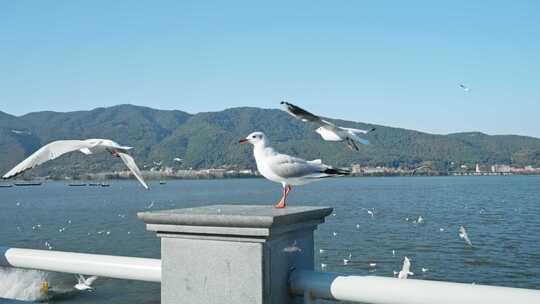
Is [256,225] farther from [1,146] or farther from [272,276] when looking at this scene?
[1,146]

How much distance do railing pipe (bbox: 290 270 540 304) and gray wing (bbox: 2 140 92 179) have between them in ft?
6.52

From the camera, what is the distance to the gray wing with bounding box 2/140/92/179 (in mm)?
3926

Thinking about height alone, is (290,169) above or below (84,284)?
above

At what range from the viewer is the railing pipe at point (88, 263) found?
3.86 m

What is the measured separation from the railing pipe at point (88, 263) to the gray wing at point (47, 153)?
685 mm

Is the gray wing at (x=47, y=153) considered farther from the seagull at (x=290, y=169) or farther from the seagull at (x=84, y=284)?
the seagull at (x=84, y=284)

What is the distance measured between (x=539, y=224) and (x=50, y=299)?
39132 mm

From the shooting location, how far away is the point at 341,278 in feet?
10.6

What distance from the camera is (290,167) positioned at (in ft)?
12.3

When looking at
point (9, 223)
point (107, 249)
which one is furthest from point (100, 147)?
point (9, 223)

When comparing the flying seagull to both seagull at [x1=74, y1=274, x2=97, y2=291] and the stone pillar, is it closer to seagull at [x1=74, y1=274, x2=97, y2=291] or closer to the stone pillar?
the stone pillar

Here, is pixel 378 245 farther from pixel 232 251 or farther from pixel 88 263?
pixel 232 251

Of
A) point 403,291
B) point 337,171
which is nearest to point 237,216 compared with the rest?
point 337,171

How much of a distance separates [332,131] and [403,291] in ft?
4.42
